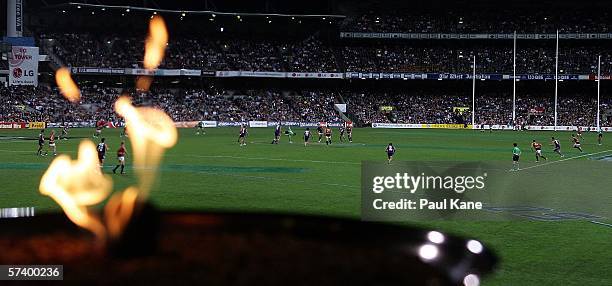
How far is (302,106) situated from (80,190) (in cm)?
6720

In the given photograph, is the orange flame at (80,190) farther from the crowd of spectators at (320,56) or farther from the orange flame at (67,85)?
the crowd of spectators at (320,56)

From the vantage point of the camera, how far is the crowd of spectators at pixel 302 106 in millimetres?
77125

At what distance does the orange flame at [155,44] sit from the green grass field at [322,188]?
3310 centimetres

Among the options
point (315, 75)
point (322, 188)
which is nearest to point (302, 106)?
point (315, 75)

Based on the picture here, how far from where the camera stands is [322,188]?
22219mm

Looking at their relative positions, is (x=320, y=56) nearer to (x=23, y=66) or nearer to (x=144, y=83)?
(x=144, y=83)

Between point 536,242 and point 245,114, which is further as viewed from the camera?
point 245,114

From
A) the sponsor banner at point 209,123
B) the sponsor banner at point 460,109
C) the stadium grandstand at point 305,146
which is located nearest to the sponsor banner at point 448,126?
the stadium grandstand at point 305,146

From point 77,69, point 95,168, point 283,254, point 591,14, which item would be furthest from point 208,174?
point 591,14

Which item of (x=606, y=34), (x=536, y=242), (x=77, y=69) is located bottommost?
(x=536, y=242)

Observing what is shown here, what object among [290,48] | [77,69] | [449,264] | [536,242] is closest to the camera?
[449,264]

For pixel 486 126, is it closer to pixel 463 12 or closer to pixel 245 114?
pixel 463 12

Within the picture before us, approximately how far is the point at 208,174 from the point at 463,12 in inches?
2777

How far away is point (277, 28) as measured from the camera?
92312 millimetres
